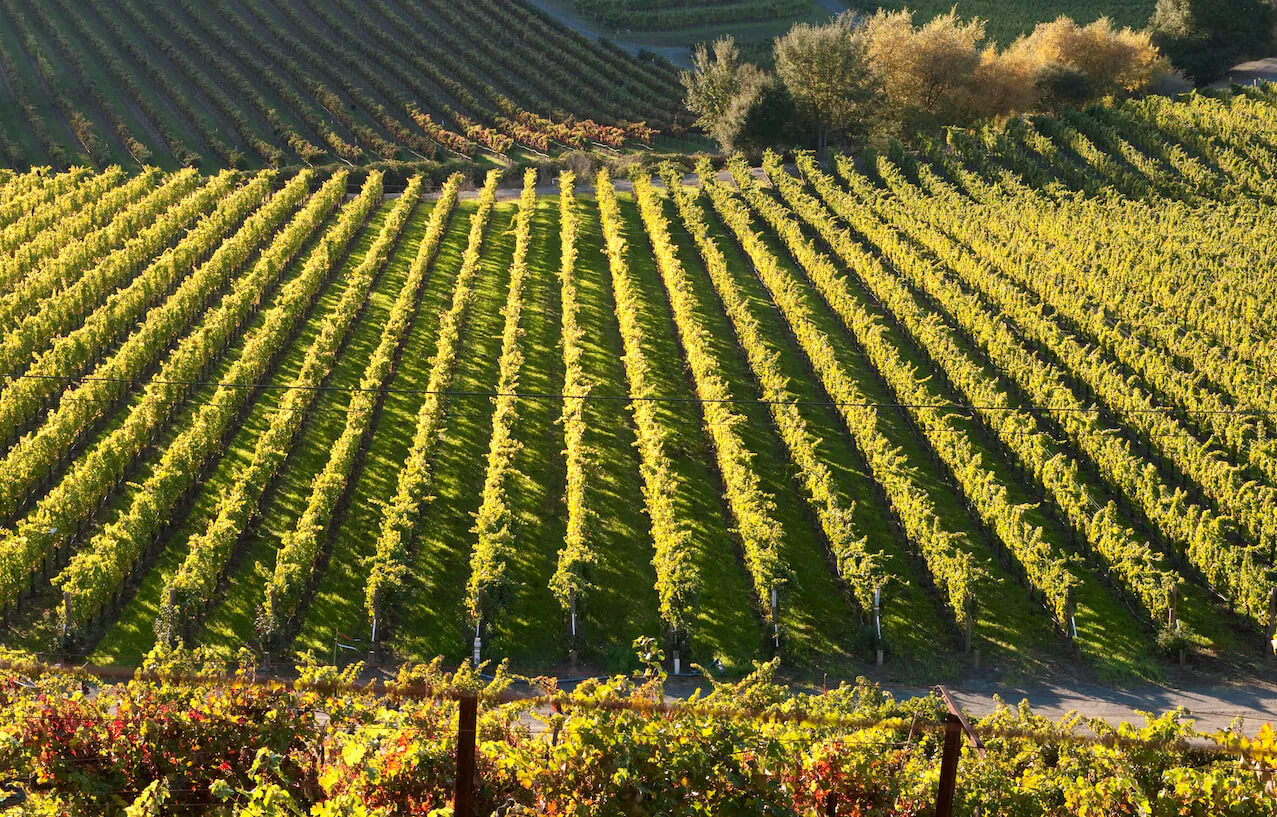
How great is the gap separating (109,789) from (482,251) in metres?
42.4

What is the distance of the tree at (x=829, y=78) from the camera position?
225 ft

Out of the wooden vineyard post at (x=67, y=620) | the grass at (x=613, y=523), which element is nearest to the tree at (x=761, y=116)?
the grass at (x=613, y=523)

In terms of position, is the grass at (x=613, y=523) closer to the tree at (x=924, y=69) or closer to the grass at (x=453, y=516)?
the grass at (x=453, y=516)

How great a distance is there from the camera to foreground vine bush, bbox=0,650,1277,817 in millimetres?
9836

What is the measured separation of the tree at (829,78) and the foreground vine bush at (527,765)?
61.4 meters

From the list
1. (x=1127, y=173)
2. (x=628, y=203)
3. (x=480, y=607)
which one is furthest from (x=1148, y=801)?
(x=1127, y=173)

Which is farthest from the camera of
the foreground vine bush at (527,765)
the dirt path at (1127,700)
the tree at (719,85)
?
the tree at (719,85)

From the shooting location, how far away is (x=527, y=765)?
32.8 feet

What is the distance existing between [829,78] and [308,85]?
36437 mm

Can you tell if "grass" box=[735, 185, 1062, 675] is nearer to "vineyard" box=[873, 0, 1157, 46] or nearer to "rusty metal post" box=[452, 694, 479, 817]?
"rusty metal post" box=[452, 694, 479, 817]

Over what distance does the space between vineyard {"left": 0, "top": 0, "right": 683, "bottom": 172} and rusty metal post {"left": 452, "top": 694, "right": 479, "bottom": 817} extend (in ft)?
206

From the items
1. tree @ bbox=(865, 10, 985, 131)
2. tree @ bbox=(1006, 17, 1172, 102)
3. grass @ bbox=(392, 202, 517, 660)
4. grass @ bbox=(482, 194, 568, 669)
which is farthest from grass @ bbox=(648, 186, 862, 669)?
tree @ bbox=(1006, 17, 1172, 102)

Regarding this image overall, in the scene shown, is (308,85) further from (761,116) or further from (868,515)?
(868,515)

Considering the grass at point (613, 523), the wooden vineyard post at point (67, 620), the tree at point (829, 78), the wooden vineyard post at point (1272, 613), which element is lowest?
the wooden vineyard post at point (67, 620)
